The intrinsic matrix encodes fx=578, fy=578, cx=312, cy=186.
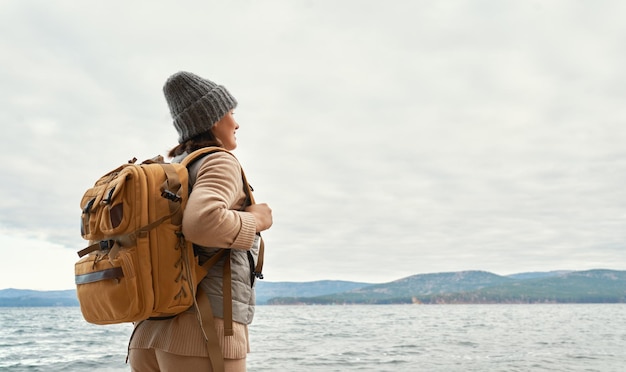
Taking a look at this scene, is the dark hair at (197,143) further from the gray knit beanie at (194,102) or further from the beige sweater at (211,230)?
the beige sweater at (211,230)

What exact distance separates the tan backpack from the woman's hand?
9.8 inches

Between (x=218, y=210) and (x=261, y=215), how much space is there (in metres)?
0.26

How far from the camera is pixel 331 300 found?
17788cm

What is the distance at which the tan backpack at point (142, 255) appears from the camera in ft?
5.96

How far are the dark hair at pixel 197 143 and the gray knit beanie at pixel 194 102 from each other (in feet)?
0.06

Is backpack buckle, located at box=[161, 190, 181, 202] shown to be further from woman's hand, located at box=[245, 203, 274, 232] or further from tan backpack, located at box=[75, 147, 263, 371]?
woman's hand, located at box=[245, 203, 274, 232]

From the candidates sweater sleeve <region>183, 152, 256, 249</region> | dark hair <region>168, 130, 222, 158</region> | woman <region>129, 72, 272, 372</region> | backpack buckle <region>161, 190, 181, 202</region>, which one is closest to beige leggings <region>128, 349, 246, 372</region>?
woman <region>129, 72, 272, 372</region>

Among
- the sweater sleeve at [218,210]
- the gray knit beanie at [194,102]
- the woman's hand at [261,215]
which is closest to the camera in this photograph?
the sweater sleeve at [218,210]

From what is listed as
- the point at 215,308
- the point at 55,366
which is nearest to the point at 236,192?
the point at 215,308

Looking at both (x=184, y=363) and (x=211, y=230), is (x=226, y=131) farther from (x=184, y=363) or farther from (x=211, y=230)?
(x=184, y=363)

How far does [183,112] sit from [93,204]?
541 mm

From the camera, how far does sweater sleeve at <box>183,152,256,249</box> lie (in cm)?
181

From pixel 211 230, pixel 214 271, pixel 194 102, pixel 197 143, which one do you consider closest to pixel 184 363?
pixel 214 271

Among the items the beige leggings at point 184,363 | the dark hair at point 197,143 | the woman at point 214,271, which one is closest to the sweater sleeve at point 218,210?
the woman at point 214,271
